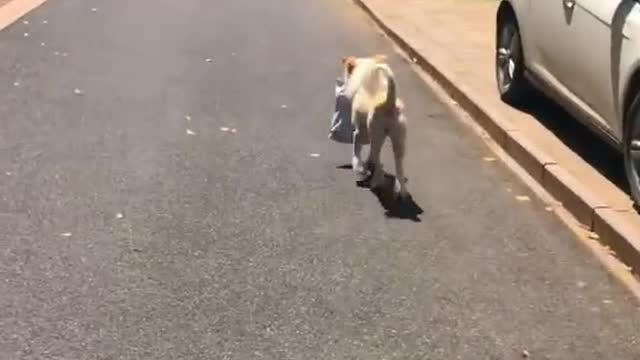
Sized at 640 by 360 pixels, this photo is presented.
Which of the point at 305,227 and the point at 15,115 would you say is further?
the point at 15,115

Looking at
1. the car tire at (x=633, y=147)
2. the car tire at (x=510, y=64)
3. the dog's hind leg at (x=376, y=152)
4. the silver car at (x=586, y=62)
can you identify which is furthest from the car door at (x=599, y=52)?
the car tire at (x=510, y=64)

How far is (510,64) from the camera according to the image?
9391mm

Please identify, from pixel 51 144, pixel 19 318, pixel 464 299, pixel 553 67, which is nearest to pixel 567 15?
pixel 553 67

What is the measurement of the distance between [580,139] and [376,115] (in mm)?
2263

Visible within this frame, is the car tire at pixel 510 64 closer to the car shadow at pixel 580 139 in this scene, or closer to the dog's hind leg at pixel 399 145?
the car shadow at pixel 580 139

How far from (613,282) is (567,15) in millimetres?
2455

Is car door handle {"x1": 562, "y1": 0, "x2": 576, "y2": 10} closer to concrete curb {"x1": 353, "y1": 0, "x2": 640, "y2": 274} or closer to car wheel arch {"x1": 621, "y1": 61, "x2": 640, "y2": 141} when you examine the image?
concrete curb {"x1": 353, "y1": 0, "x2": 640, "y2": 274}

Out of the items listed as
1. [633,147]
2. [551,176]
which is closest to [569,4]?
[551,176]

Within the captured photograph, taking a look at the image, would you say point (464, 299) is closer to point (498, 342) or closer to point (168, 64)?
point (498, 342)

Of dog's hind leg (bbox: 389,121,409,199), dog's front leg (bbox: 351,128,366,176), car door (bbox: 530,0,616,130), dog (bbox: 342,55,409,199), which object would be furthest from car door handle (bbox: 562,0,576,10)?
dog's front leg (bbox: 351,128,366,176)

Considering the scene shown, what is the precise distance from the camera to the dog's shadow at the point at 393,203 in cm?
670

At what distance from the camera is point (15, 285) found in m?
5.39

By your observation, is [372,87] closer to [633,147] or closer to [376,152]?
[376,152]

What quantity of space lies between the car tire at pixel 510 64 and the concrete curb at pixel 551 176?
0.22 meters
